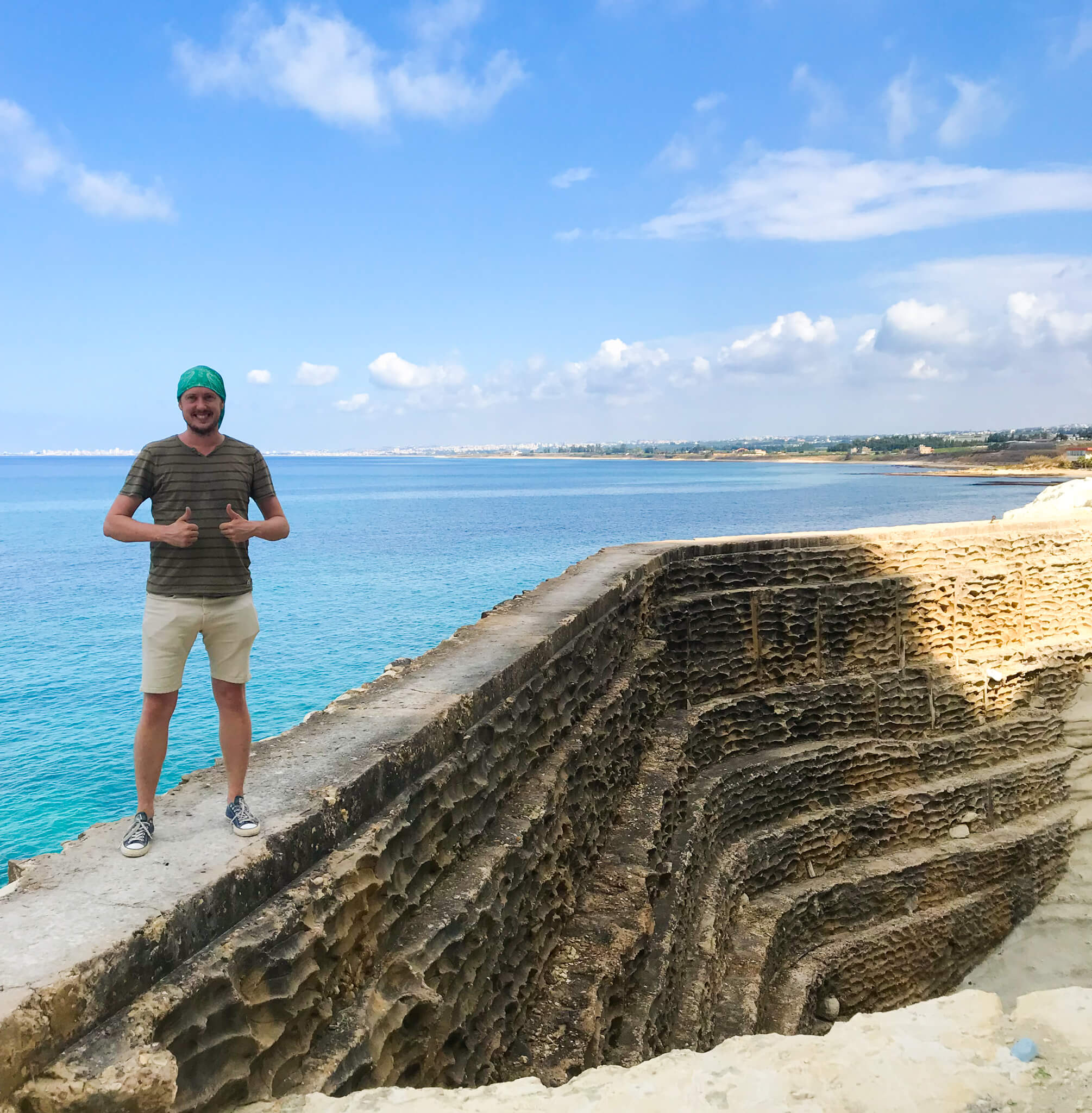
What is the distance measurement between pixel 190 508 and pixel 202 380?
0.46 m

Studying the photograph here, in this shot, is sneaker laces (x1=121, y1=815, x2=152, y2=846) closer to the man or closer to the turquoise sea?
the man

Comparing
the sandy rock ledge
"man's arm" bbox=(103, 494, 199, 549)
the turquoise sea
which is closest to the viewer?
the sandy rock ledge

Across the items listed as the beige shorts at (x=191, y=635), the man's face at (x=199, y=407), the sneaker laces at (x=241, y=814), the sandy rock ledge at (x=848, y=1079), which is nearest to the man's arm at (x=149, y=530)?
the beige shorts at (x=191, y=635)

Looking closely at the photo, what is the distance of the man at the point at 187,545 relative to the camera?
322 centimetres

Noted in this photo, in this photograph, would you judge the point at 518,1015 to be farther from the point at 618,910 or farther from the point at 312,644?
the point at 312,644

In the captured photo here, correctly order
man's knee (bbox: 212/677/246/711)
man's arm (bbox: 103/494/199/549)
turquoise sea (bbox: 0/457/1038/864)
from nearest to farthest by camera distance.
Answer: man's arm (bbox: 103/494/199/549)
man's knee (bbox: 212/677/246/711)
turquoise sea (bbox: 0/457/1038/864)

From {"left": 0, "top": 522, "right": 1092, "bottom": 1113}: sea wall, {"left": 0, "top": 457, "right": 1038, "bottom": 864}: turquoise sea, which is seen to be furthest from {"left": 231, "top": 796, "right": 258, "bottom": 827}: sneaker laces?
{"left": 0, "top": 457, "right": 1038, "bottom": 864}: turquoise sea

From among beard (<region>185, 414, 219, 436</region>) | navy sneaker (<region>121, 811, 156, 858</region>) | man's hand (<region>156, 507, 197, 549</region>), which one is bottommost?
navy sneaker (<region>121, 811, 156, 858</region>)

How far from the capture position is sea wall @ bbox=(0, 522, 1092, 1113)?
9.53 ft

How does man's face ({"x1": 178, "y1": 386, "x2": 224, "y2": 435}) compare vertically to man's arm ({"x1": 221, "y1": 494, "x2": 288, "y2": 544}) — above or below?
above

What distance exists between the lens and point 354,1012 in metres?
3.53

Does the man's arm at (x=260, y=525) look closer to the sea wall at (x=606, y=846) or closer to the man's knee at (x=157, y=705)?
the man's knee at (x=157, y=705)

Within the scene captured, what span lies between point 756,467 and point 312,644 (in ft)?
444

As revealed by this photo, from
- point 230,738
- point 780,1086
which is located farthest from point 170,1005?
point 780,1086
